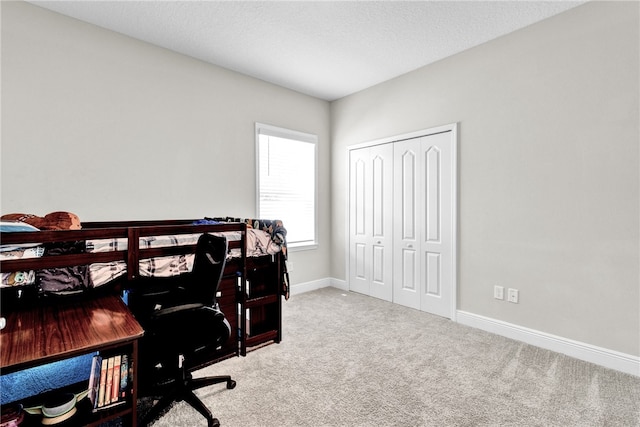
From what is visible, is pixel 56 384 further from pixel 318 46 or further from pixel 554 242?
pixel 554 242

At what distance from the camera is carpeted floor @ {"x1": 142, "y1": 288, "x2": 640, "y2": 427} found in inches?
70.2

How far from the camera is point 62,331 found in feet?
4.45

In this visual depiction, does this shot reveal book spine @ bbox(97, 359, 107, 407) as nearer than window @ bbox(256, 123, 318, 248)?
Yes

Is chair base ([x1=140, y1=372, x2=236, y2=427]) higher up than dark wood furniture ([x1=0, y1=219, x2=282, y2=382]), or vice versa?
dark wood furniture ([x1=0, y1=219, x2=282, y2=382])

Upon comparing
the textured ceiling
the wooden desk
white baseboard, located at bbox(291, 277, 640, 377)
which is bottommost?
white baseboard, located at bbox(291, 277, 640, 377)

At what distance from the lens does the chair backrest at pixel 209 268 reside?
177cm

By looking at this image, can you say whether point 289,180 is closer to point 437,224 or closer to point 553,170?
point 437,224

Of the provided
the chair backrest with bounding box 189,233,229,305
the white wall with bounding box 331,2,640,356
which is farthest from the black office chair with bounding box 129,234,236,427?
the white wall with bounding box 331,2,640,356

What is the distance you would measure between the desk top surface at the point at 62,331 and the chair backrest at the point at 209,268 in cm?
38

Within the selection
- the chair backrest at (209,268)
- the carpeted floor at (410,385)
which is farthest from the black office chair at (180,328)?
the carpeted floor at (410,385)

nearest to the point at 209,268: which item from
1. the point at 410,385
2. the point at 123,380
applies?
the point at 123,380

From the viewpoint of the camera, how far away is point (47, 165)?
2.51 meters

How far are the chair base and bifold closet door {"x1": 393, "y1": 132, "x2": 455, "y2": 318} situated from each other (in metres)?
2.36

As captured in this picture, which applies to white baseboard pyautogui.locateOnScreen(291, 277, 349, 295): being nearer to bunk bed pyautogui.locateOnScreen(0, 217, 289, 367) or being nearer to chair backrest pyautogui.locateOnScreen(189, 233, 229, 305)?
bunk bed pyautogui.locateOnScreen(0, 217, 289, 367)
